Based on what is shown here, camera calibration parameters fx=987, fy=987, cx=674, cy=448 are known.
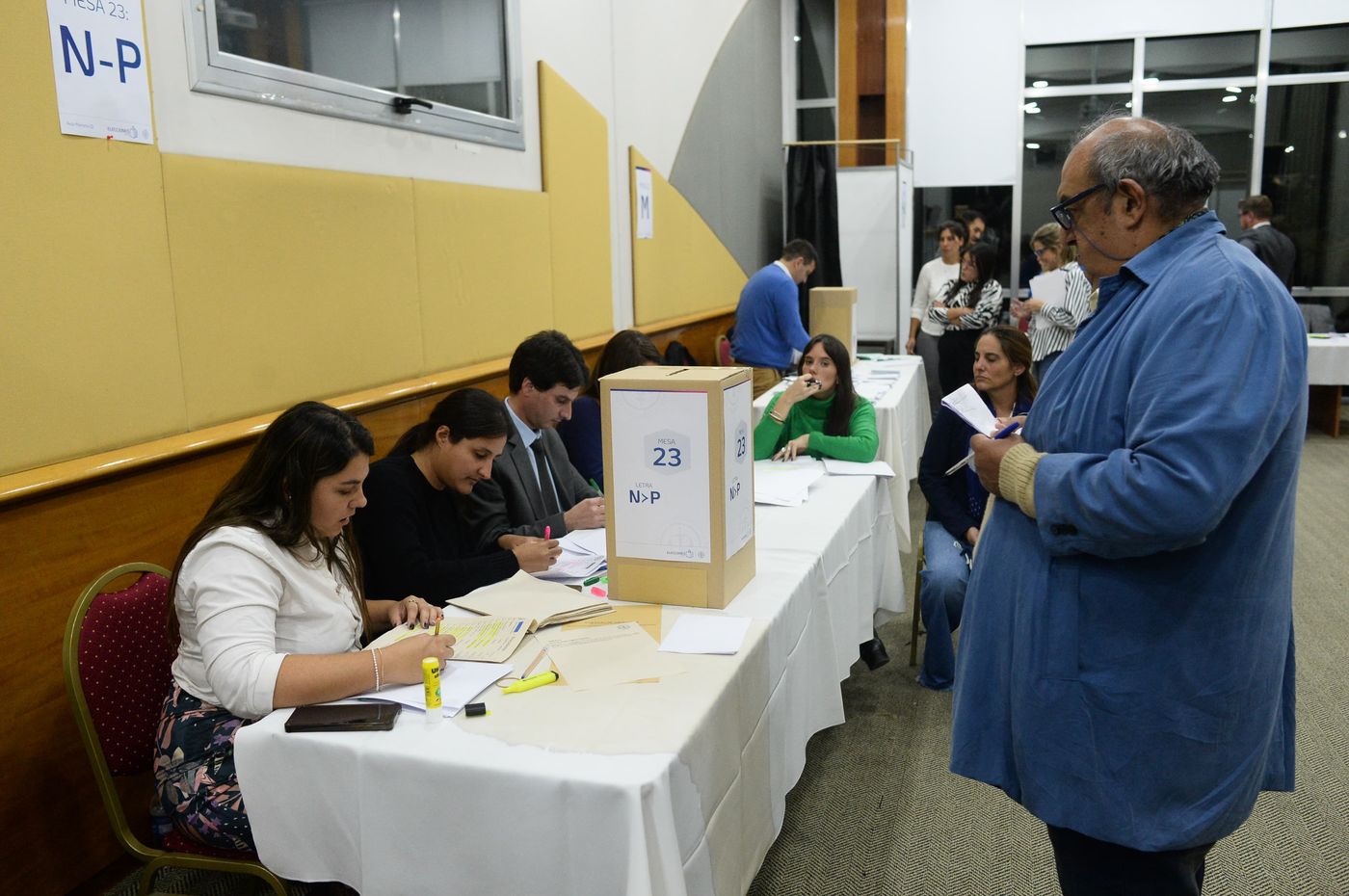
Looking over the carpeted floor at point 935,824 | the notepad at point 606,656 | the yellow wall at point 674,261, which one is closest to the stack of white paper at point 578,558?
the notepad at point 606,656

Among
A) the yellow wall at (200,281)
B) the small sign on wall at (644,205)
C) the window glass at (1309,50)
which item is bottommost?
the yellow wall at (200,281)

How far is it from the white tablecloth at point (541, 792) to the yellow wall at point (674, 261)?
381cm

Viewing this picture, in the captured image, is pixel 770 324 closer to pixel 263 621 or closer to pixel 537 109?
pixel 537 109

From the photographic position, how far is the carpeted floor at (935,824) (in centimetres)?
219

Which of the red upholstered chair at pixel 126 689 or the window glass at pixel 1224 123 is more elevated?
the window glass at pixel 1224 123

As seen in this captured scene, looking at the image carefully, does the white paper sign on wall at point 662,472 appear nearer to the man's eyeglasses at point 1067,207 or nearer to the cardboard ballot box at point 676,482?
the cardboard ballot box at point 676,482

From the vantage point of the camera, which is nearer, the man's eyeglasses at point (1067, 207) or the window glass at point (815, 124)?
the man's eyeglasses at point (1067, 207)

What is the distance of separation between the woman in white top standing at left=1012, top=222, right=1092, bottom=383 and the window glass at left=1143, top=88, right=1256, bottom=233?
3.06m

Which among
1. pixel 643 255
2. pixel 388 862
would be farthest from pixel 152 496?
pixel 643 255

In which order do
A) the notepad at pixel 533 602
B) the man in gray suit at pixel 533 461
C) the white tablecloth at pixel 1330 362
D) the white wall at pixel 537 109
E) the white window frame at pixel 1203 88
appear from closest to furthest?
1. the notepad at pixel 533 602
2. the white wall at pixel 537 109
3. the man in gray suit at pixel 533 461
4. the white tablecloth at pixel 1330 362
5. the white window frame at pixel 1203 88

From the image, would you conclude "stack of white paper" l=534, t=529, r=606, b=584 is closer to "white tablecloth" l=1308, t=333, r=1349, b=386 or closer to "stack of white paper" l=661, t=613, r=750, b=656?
"stack of white paper" l=661, t=613, r=750, b=656

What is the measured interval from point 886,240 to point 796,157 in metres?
0.92

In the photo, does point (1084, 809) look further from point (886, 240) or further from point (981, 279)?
point (886, 240)

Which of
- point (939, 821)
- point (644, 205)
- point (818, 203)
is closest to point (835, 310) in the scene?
point (644, 205)
